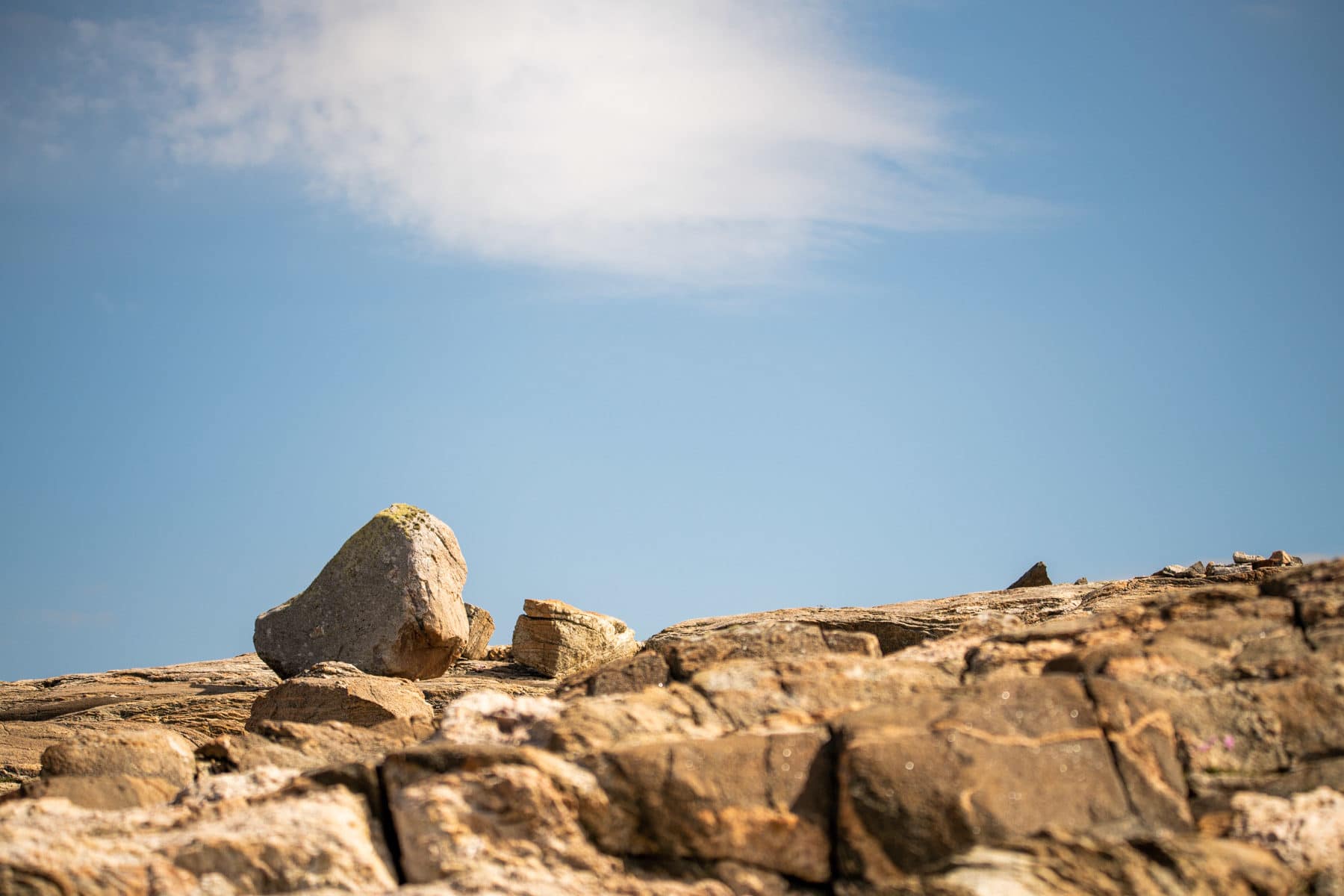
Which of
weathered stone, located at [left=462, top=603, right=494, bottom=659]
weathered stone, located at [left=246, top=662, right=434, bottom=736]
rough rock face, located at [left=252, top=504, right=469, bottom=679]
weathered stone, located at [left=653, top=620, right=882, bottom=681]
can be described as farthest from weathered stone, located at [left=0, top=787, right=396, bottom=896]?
weathered stone, located at [left=462, top=603, right=494, bottom=659]

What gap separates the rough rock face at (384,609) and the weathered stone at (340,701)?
2.34m

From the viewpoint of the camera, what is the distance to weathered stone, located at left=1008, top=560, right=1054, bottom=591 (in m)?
12.4

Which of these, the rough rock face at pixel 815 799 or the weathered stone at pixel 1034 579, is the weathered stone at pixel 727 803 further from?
the weathered stone at pixel 1034 579

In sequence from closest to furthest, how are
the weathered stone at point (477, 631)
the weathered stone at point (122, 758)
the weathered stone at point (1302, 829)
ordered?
the weathered stone at point (1302, 829)
the weathered stone at point (122, 758)
the weathered stone at point (477, 631)

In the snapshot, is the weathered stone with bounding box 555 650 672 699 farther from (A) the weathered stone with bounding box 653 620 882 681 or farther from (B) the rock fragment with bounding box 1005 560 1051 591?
(B) the rock fragment with bounding box 1005 560 1051 591

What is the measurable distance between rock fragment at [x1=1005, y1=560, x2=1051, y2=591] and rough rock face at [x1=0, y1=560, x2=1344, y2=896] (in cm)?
794

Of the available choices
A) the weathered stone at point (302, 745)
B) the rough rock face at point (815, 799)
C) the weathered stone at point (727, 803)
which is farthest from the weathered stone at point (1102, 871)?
Result: the weathered stone at point (302, 745)

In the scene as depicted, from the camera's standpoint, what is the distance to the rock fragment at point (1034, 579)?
12383 millimetres

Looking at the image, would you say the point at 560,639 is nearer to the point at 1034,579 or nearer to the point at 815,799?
the point at 1034,579

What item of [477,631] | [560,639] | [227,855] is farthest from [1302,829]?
[477,631]

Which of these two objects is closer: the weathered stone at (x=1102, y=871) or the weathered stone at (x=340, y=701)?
the weathered stone at (x=1102, y=871)

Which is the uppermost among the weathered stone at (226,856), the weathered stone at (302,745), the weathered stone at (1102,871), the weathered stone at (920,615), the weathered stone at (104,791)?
the weathered stone at (920,615)

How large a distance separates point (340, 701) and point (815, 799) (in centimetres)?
662

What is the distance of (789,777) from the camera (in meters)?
3.75
